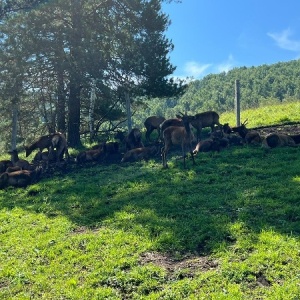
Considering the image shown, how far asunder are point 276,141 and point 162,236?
27.3 feet

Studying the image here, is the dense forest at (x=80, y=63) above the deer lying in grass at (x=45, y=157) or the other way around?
above

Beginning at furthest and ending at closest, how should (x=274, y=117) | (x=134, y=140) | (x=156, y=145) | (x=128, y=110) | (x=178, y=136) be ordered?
1. (x=274, y=117)
2. (x=128, y=110)
3. (x=134, y=140)
4. (x=156, y=145)
5. (x=178, y=136)

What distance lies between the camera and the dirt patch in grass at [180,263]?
19.0 ft

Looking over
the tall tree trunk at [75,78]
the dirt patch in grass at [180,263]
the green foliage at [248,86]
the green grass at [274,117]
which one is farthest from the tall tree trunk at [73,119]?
the green foliage at [248,86]

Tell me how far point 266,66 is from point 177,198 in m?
170

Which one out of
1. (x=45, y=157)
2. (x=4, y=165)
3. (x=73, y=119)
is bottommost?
(x=4, y=165)

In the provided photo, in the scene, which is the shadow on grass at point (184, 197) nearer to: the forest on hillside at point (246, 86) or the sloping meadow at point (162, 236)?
the sloping meadow at point (162, 236)

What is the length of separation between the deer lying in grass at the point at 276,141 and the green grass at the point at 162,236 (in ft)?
5.46

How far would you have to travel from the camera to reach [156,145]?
53.3ft

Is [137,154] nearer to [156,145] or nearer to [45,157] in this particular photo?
[156,145]

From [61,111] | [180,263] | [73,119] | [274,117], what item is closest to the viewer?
[180,263]

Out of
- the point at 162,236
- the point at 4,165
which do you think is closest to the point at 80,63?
the point at 4,165

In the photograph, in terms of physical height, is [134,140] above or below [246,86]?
below

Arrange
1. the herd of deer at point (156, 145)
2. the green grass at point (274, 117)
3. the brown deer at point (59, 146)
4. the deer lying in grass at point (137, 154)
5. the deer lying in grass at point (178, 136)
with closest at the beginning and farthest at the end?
1. the deer lying in grass at point (178, 136)
2. the herd of deer at point (156, 145)
3. the deer lying in grass at point (137, 154)
4. the brown deer at point (59, 146)
5. the green grass at point (274, 117)
